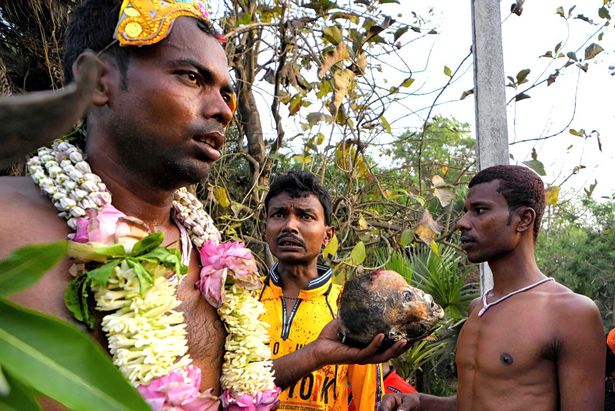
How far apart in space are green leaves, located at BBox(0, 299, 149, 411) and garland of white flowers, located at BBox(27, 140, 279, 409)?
0.93m

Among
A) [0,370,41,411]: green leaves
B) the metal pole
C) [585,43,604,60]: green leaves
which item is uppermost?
[585,43,604,60]: green leaves

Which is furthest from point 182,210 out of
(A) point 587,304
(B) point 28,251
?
(A) point 587,304

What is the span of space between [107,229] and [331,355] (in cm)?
130

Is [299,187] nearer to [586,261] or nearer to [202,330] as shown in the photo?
[202,330]

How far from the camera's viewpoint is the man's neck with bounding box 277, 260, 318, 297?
11.0ft

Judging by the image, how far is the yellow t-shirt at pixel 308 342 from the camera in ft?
10.00

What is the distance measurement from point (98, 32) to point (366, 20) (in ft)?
10.1

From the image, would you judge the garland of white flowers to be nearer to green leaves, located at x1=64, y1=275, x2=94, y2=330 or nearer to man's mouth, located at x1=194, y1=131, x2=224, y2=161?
green leaves, located at x1=64, y1=275, x2=94, y2=330

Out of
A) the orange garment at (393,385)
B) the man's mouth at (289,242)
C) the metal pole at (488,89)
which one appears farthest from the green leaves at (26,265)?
the metal pole at (488,89)

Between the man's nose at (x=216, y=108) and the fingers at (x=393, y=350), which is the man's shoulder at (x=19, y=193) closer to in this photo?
the man's nose at (x=216, y=108)

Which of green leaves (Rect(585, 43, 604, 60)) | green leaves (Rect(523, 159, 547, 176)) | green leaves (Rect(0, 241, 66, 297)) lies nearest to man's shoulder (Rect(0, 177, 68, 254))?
green leaves (Rect(0, 241, 66, 297))

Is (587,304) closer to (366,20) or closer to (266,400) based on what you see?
(266,400)

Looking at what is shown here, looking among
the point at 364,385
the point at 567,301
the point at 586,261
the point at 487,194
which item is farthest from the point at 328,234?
the point at 586,261

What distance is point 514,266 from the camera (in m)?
2.95
